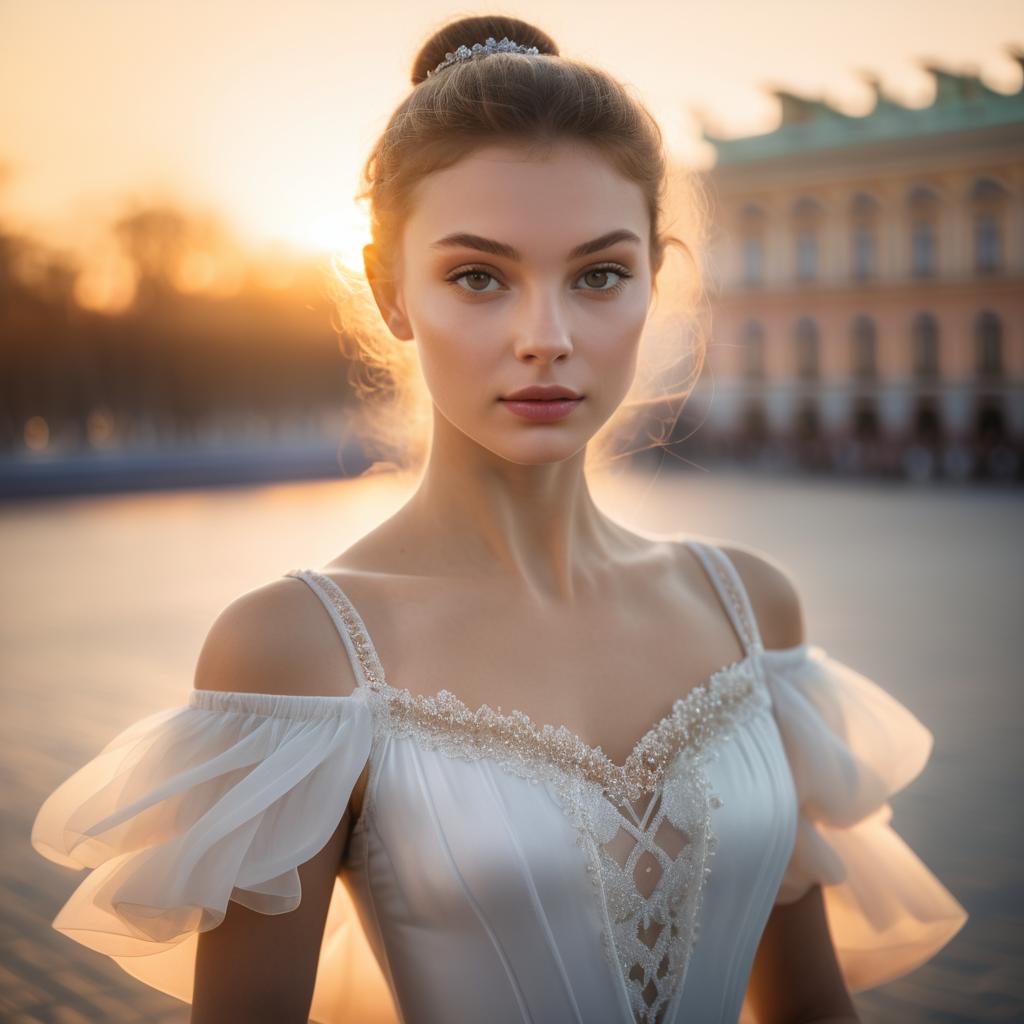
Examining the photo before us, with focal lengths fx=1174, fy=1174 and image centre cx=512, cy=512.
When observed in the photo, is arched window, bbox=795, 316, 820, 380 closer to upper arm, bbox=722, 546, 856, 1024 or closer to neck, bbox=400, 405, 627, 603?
upper arm, bbox=722, 546, 856, 1024

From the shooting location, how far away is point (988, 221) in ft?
76.8

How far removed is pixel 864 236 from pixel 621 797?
31523 millimetres

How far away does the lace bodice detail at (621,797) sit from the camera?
1556 mm

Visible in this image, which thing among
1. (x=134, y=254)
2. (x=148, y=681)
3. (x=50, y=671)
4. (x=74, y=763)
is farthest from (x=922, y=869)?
(x=134, y=254)

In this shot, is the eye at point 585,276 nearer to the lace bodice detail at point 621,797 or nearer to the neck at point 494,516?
the neck at point 494,516

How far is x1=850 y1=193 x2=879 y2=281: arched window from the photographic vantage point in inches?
1168

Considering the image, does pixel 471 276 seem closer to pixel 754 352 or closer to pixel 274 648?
pixel 274 648

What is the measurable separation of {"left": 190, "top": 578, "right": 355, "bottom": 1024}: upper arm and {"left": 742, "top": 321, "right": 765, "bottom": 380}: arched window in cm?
3383

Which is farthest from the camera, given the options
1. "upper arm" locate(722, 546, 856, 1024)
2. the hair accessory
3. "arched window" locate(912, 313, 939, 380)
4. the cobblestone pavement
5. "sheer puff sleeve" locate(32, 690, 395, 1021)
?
"arched window" locate(912, 313, 939, 380)

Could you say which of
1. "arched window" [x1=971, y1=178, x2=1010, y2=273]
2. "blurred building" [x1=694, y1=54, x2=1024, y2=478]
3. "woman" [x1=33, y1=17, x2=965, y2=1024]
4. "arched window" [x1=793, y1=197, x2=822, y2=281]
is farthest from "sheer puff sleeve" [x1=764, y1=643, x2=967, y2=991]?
"arched window" [x1=793, y1=197, x2=822, y2=281]

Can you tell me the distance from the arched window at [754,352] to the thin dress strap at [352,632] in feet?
111

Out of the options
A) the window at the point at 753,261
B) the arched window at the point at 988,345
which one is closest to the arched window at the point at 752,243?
the window at the point at 753,261

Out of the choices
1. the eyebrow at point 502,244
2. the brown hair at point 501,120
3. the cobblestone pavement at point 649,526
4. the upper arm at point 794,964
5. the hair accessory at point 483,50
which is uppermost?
the hair accessory at point 483,50

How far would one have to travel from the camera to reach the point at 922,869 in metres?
2.09
